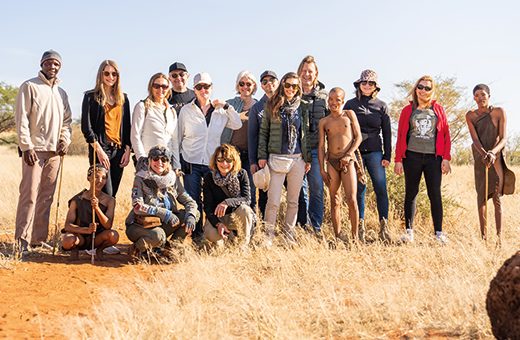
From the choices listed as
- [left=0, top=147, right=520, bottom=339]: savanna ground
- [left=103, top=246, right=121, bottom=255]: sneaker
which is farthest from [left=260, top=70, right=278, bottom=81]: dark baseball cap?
[left=103, top=246, right=121, bottom=255]: sneaker

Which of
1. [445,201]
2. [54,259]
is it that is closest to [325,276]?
[54,259]

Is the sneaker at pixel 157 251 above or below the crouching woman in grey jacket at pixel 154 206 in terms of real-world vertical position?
below

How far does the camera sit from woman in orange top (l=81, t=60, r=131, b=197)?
5.56 m

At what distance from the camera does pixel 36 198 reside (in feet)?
18.2

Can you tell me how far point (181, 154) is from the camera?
19.5 ft

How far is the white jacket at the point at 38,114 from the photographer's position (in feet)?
17.6

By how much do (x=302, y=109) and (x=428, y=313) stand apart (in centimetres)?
329

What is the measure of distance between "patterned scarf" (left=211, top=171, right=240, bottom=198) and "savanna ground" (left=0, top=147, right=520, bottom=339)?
72cm

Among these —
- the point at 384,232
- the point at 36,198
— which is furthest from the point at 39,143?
the point at 384,232

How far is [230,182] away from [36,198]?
2.43 m

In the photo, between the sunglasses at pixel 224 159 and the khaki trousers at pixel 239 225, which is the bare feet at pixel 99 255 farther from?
the sunglasses at pixel 224 159

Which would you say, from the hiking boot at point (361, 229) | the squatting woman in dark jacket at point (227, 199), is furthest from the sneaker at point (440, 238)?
the squatting woman in dark jacket at point (227, 199)

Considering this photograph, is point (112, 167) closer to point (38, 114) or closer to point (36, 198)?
point (36, 198)

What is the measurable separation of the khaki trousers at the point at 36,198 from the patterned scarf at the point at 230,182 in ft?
6.84
